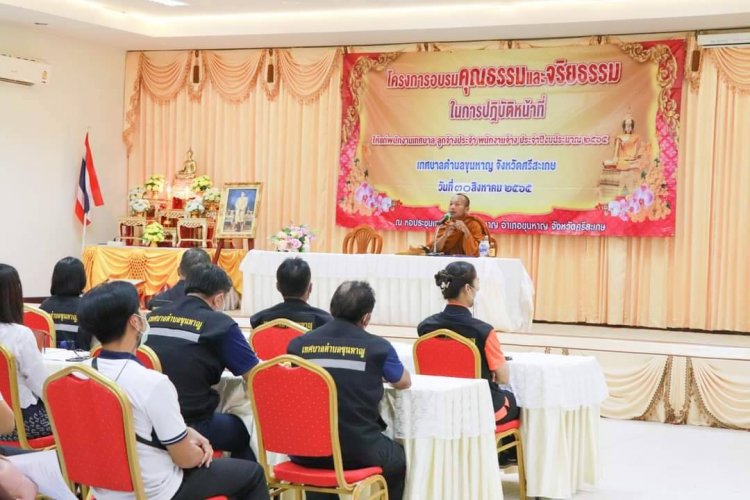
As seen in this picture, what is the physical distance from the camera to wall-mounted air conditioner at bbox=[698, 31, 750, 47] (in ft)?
33.8

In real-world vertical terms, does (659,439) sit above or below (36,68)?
below

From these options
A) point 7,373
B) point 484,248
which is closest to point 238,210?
point 484,248

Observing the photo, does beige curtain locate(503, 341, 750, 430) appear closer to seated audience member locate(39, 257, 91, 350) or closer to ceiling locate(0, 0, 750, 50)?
ceiling locate(0, 0, 750, 50)

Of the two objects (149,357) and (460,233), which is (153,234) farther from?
(149,357)

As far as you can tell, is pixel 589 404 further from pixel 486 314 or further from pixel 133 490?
pixel 486 314

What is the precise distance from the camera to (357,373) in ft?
12.5

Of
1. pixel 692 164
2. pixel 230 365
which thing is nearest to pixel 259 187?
pixel 692 164

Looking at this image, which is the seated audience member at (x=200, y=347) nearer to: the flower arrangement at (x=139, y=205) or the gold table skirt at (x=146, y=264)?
the gold table skirt at (x=146, y=264)

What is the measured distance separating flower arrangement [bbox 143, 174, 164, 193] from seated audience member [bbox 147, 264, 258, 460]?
8.88 m

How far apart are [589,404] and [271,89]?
8.12 metres

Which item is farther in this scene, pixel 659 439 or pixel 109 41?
pixel 109 41

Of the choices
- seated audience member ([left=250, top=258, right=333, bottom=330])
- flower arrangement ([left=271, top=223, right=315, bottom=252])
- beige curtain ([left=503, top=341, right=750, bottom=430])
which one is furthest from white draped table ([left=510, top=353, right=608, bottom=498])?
flower arrangement ([left=271, top=223, right=315, bottom=252])

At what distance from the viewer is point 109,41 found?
12555 mm

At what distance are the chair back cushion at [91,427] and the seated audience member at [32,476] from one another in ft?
0.48
